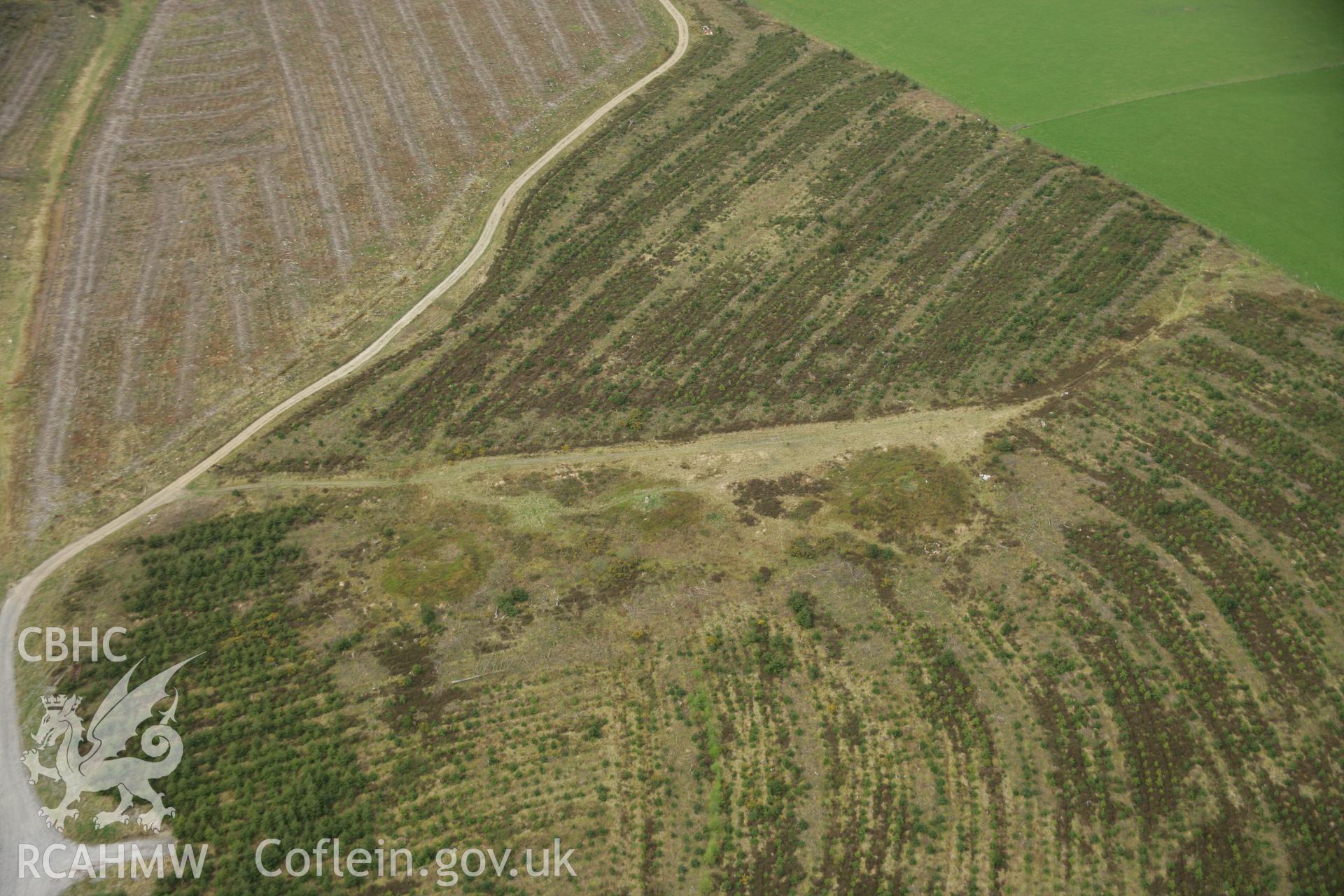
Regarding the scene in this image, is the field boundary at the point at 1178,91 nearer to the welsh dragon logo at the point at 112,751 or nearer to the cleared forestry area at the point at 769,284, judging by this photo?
the cleared forestry area at the point at 769,284

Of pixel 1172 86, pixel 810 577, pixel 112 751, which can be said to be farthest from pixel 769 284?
pixel 1172 86

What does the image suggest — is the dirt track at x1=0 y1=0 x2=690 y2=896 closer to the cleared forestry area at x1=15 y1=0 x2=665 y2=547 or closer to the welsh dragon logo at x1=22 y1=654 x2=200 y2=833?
the welsh dragon logo at x1=22 y1=654 x2=200 y2=833

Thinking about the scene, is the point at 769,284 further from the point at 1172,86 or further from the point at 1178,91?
the point at 1172,86

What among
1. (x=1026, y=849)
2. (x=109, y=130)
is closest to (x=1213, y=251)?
(x=1026, y=849)

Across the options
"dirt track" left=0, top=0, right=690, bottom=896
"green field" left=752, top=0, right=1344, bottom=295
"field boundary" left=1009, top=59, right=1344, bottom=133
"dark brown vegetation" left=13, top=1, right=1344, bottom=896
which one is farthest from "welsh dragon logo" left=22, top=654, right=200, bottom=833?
"green field" left=752, top=0, right=1344, bottom=295

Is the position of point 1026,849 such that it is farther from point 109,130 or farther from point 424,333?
point 109,130
